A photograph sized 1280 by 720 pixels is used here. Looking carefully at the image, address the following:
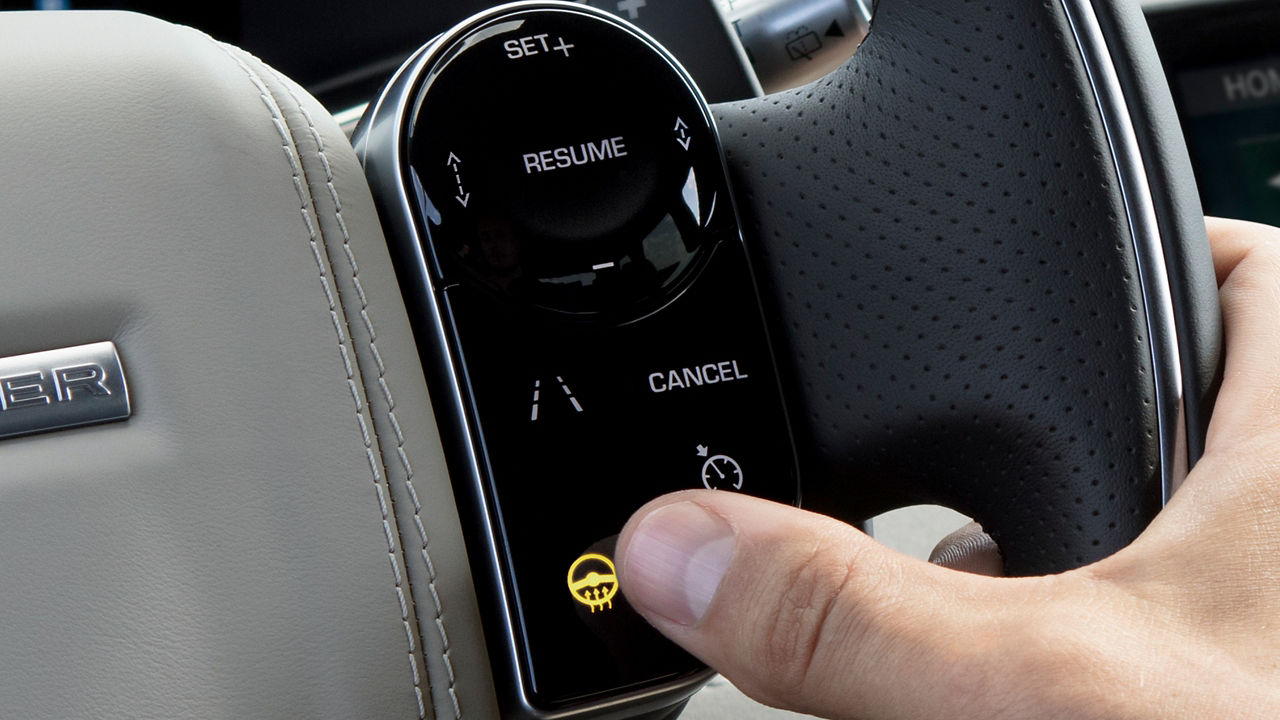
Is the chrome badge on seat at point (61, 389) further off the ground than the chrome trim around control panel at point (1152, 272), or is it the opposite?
the chrome badge on seat at point (61, 389)

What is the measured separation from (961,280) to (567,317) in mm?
180

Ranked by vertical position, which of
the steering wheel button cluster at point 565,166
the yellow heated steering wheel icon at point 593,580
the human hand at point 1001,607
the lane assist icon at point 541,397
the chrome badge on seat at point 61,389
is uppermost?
the steering wheel button cluster at point 565,166

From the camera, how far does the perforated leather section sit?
19.7 inches

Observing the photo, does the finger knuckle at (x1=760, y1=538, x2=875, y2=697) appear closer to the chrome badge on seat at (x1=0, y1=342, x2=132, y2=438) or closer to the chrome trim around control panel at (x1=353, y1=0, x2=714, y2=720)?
the chrome trim around control panel at (x1=353, y1=0, x2=714, y2=720)

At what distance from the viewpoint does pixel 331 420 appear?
47 centimetres

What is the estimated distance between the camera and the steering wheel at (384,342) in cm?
43

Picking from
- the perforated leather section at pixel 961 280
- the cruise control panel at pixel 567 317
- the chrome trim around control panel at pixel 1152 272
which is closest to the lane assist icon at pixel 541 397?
the cruise control panel at pixel 567 317

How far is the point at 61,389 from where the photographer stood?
16.9 inches

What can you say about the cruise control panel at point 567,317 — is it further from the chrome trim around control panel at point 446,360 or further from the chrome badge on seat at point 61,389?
Result: the chrome badge on seat at point 61,389

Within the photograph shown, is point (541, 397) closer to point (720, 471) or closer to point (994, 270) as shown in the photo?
point (720, 471)

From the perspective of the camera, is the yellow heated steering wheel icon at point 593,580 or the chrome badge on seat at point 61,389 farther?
the yellow heated steering wheel icon at point 593,580

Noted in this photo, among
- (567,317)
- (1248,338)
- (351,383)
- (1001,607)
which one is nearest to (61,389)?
(351,383)

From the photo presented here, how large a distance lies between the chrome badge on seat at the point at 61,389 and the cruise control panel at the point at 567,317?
13 centimetres

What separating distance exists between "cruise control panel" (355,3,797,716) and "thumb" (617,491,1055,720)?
26 millimetres
